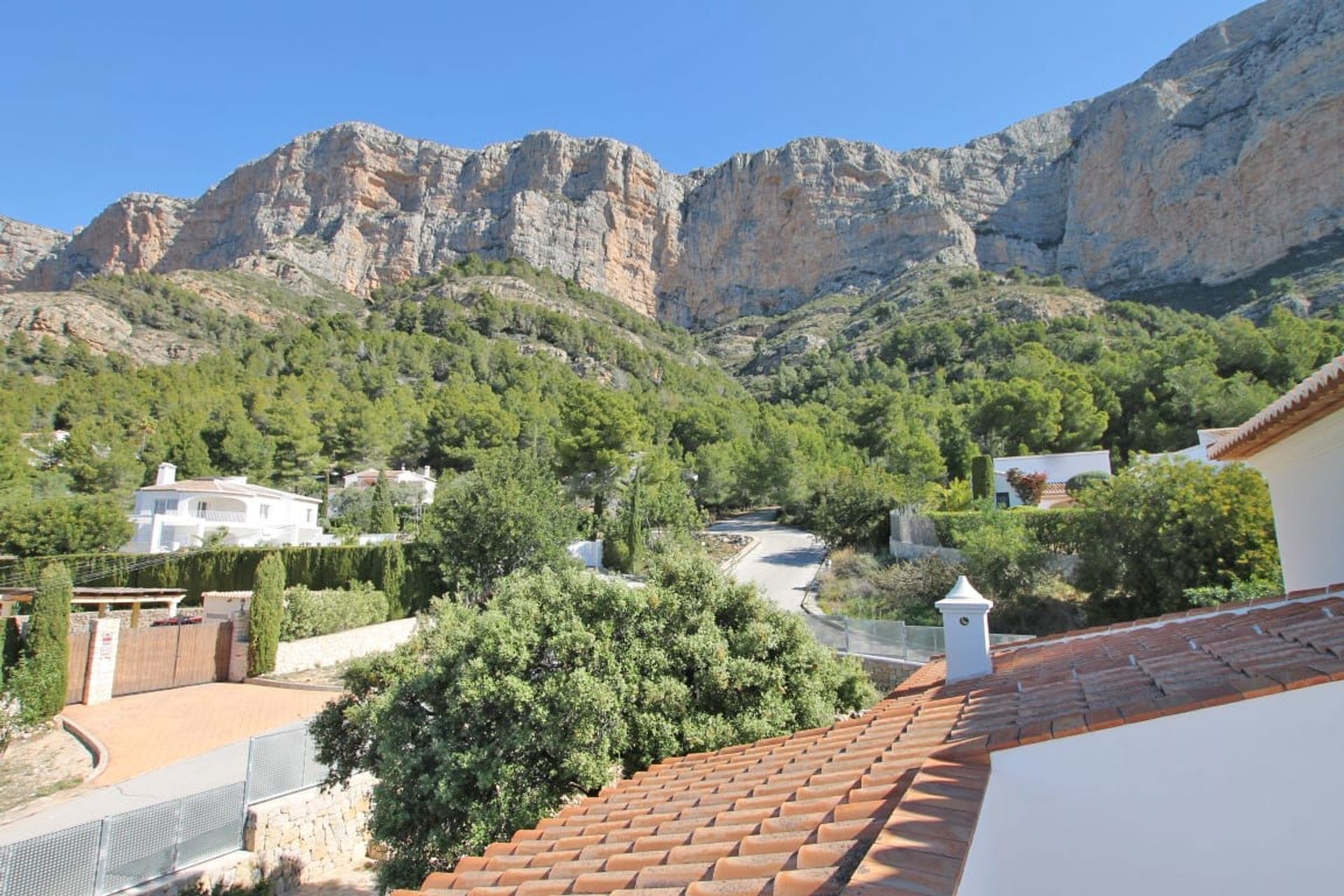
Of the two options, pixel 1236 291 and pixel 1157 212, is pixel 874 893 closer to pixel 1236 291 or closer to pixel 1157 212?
pixel 1236 291

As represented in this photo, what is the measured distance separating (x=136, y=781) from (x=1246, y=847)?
1401cm

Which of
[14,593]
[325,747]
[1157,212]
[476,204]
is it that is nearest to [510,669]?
[325,747]

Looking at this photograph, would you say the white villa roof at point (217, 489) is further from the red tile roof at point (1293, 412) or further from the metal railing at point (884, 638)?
the red tile roof at point (1293, 412)

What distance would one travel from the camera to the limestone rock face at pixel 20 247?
12044cm

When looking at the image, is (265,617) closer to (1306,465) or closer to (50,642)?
(50,642)

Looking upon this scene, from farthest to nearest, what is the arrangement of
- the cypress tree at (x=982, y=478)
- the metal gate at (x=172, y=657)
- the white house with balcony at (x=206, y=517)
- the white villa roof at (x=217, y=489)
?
the white villa roof at (x=217, y=489) → the white house with balcony at (x=206, y=517) → the cypress tree at (x=982, y=478) → the metal gate at (x=172, y=657)

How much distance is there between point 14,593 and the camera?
1845 cm

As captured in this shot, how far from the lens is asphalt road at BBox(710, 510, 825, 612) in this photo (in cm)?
2106

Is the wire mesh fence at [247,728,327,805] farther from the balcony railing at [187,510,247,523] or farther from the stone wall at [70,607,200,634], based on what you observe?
the balcony railing at [187,510,247,523]

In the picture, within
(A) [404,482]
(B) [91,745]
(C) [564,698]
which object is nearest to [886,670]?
(C) [564,698]

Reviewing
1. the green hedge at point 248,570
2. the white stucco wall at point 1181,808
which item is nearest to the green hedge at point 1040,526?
the white stucco wall at point 1181,808

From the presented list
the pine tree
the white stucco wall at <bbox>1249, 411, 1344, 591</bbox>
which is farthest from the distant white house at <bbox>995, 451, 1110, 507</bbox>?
the white stucco wall at <bbox>1249, 411, 1344, 591</bbox>

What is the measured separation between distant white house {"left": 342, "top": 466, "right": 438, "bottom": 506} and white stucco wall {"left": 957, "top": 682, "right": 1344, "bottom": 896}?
119 feet

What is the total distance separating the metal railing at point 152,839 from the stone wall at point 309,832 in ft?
0.73
